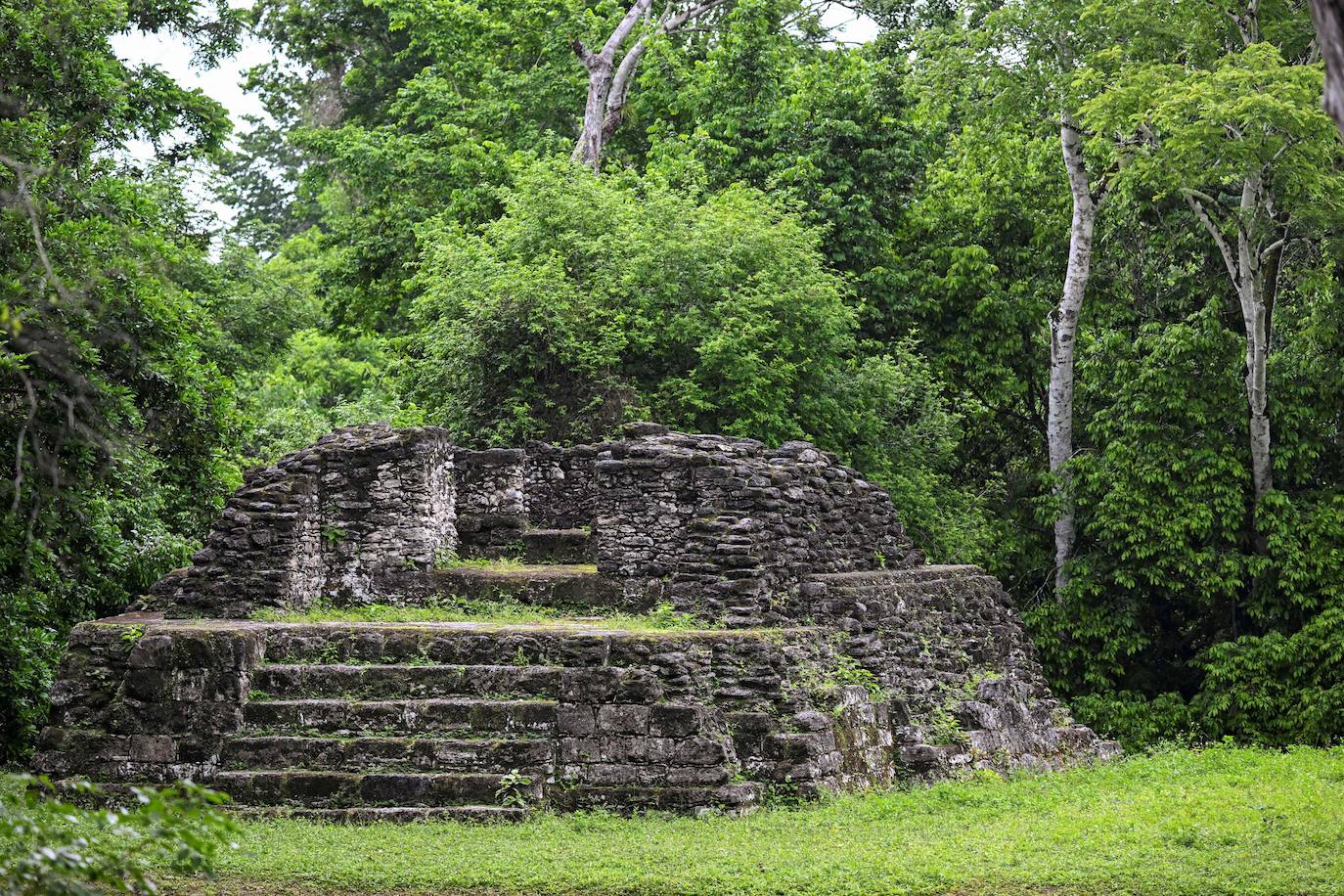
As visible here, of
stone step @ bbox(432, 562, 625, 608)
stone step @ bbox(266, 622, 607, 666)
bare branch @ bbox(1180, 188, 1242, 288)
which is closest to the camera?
stone step @ bbox(266, 622, 607, 666)

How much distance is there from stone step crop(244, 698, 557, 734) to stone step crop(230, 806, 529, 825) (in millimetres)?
687

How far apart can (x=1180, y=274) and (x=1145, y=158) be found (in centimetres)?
282

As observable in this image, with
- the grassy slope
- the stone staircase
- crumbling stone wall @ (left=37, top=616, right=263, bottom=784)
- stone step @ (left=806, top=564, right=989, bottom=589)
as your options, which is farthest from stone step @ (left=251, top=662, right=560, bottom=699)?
stone step @ (left=806, top=564, right=989, bottom=589)

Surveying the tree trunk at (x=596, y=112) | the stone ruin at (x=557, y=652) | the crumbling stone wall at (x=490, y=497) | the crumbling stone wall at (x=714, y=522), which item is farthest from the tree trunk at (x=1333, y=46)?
the tree trunk at (x=596, y=112)

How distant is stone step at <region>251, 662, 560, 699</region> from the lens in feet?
34.0

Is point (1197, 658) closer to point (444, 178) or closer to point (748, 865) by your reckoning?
point (748, 865)

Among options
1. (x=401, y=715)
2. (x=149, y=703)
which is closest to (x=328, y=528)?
(x=149, y=703)

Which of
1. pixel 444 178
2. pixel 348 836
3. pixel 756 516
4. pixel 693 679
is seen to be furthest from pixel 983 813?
pixel 444 178

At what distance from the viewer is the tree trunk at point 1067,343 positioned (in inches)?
760

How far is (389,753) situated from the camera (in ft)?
32.8

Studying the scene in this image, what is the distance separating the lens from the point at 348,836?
29.4 ft

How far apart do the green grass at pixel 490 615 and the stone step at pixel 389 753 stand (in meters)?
1.38

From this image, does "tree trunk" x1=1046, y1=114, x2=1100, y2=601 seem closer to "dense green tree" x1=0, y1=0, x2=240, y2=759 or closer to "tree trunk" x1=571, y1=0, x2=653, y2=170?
"tree trunk" x1=571, y1=0, x2=653, y2=170

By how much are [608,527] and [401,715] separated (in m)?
2.91
